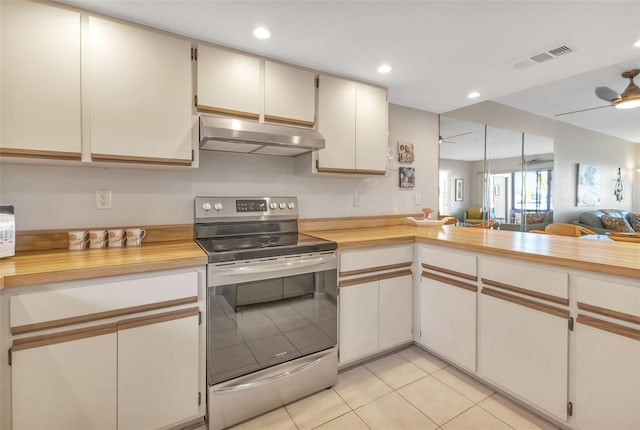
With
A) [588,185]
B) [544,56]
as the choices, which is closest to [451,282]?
[544,56]

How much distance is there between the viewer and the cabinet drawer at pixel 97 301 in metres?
1.15

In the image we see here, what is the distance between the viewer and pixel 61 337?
3.97ft

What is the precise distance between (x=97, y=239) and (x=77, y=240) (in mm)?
88

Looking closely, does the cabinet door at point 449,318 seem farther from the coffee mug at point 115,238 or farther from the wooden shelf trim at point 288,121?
the coffee mug at point 115,238

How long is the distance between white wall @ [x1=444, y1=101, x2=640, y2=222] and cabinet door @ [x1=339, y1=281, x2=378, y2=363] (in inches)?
100

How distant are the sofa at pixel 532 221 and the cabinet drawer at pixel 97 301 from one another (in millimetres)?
4363

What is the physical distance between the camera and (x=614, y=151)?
21.2 feet

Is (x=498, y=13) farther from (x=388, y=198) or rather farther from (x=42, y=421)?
(x=42, y=421)

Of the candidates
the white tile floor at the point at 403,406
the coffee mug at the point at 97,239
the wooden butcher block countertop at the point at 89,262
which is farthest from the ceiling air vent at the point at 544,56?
the coffee mug at the point at 97,239

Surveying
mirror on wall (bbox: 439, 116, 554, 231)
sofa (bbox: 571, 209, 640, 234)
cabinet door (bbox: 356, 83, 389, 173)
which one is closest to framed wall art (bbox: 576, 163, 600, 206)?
sofa (bbox: 571, 209, 640, 234)

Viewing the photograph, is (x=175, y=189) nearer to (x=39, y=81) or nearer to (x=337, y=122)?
(x=39, y=81)

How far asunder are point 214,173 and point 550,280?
6.96ft

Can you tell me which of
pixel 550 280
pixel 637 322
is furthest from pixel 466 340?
pixel 637 322

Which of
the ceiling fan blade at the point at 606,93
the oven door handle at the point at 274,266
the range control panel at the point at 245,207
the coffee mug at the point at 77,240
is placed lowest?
the oven door handle at the point at 274,266
